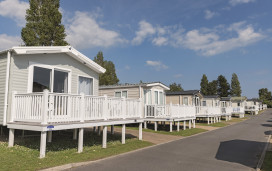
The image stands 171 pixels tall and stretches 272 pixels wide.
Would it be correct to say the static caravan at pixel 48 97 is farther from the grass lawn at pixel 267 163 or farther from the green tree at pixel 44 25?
the green tree at pixel 44 25

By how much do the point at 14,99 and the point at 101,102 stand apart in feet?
11.8

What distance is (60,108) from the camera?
8578 mm

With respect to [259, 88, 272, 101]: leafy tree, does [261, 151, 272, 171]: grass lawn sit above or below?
below

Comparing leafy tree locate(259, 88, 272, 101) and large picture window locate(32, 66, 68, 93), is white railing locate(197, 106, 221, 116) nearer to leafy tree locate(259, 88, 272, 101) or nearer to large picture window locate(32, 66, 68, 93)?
large picture window locate(32, 66, 68, 93)

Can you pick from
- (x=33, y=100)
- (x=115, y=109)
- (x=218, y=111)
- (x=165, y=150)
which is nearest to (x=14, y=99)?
(x=33, y=100)

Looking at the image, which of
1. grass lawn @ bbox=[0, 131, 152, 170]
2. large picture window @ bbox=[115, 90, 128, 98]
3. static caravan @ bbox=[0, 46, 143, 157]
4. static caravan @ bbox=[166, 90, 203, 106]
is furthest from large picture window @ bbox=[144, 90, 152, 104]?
grass lawn @ bbox=[0, 131, 152, 170]

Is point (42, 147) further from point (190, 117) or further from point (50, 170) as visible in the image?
point (190, 117)

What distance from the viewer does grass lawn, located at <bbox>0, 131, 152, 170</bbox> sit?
22.4 ft

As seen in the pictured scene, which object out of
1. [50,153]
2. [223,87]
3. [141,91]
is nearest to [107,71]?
[141,91]

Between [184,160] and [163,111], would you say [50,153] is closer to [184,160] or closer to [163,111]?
[184,160]

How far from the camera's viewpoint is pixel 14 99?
8844mm

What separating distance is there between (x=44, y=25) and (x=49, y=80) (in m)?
16.3

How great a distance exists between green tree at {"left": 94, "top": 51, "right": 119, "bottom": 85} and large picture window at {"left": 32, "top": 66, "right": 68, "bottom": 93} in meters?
34.5

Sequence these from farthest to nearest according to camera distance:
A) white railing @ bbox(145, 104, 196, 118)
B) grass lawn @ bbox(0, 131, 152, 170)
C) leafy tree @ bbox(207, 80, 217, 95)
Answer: leafy tree @ bbox(207, 80, 217, 95), white railing @ bbox(145, 104, 196, 118), grass lawn @ bbox(0, 131, 152, 170)
